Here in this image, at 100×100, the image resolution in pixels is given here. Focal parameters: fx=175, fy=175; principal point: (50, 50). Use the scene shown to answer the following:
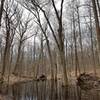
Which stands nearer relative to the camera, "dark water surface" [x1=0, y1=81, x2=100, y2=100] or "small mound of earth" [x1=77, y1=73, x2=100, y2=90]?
"dark water surface" [x1=0, y1=81, x2=100, y2=100]

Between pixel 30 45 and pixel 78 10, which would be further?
pixel 30 45

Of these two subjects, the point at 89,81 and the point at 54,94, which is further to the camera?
the point at 89,81

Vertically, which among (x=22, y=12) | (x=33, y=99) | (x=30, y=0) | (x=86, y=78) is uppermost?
(x=22, y=12)

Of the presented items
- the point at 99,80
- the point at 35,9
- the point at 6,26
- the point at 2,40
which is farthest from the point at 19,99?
the point at 2,40

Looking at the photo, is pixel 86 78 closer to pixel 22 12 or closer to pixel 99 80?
pixel 99 80

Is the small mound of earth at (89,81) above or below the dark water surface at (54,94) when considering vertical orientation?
above

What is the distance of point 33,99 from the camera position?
1092 centimetres

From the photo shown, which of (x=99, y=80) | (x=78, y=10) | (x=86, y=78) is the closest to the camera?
(x=99, y=80)

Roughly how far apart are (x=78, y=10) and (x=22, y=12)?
36.1 ft

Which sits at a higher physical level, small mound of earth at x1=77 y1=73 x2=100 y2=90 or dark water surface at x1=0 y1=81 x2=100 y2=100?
small mound of earth at x1=77 y1=73 x2=100 y2=90

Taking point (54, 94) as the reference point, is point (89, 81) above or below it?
above

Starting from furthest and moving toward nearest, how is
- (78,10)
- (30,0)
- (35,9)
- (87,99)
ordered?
(78,10) → (35,9) → (30,0) → (87,99)

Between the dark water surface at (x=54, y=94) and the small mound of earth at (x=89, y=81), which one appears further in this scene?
the small mound of earth at (x=89, y=81)

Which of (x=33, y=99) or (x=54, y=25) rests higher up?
(x=54, y=25)
